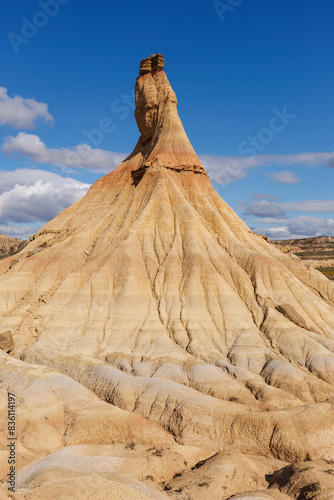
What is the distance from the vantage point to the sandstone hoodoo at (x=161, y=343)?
2498cm

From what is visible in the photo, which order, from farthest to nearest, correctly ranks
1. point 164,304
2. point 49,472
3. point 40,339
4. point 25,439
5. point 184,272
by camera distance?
point 184,272, point 164,304, point 40,339, point 25,439, point 49,472

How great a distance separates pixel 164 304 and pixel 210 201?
2283 centimetres

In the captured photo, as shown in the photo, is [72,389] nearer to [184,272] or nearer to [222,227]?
[184,272]

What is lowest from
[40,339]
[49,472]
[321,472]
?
[321,472]

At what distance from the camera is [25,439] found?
92.1 feet

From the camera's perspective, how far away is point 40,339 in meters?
43.6

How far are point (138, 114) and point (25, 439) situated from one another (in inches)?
2334

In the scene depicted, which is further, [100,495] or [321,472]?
[321,472]

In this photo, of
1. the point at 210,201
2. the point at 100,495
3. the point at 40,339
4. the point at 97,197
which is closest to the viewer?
the point at 100,495

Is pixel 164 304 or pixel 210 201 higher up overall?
pixel 210 201

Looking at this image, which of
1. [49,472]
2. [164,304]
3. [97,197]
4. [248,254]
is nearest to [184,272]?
[164,304]

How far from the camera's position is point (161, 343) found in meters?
42.4

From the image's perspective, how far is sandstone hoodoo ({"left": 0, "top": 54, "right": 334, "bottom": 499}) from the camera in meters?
25.0

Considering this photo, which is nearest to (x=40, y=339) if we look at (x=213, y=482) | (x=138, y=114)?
(x=213, y=482)
